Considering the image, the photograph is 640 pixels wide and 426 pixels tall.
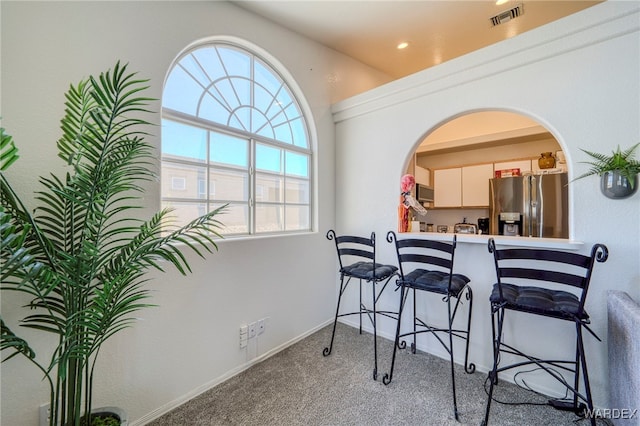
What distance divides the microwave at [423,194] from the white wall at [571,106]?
1.54 m

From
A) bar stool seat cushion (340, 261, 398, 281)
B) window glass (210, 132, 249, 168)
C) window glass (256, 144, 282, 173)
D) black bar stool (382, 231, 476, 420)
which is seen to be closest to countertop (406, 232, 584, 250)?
black bar stool (382, 231, 476, 420)

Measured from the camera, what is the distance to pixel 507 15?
8.29 feet

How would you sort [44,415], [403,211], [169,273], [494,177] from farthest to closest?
1. [494,177]
2. [403,211]
3. [169,273]
4. [44,415]

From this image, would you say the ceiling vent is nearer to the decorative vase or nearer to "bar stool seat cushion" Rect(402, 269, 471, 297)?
the decorative vase

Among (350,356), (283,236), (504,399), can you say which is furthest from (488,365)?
(283,236)

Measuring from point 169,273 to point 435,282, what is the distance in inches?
72.2

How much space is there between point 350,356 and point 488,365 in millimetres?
1112

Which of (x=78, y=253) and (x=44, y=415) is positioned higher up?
(x=78, y=253)

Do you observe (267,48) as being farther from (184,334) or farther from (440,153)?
(440,153)

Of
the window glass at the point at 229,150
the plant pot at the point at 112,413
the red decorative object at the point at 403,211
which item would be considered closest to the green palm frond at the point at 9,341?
the plant pot at the point at 112,413

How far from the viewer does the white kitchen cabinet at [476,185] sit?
442 cm

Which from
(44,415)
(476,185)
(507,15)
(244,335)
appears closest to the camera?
(44,415)

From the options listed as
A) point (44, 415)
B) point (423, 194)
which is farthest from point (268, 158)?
point (423, 194)

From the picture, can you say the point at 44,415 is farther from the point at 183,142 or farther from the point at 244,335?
the point at 183,142
